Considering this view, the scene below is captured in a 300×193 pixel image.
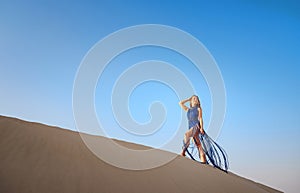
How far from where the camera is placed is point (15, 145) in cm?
690

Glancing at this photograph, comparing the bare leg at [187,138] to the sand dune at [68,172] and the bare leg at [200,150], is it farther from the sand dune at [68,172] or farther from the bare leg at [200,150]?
the sand dune at [68,172]

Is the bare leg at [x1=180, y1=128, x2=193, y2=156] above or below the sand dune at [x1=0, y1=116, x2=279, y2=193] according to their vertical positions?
above

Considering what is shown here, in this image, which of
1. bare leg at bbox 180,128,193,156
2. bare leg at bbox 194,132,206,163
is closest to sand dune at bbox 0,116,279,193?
bare leg at bbox 180,128,193,156

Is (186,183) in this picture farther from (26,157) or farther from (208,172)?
(26,157)

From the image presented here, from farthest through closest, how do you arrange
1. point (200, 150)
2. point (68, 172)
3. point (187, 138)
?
point (200, 150), point (187, 138), point (68, 172)

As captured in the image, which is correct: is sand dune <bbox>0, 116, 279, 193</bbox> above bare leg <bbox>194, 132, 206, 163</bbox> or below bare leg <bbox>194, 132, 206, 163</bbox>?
below

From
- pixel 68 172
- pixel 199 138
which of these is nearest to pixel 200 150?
pixel 199 138

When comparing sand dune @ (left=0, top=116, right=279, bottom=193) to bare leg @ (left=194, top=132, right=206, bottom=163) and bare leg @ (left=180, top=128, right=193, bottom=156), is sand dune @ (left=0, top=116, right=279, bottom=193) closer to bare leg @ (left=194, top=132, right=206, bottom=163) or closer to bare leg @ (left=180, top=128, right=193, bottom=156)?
bare leg @ (left=180, top=128, right=193, bottom=156)

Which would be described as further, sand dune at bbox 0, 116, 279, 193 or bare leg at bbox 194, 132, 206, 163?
bare leg at bbox 194, 132, 206, 163

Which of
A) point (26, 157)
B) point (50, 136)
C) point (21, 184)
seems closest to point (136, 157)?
point (50, 136)

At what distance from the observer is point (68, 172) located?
622 cm

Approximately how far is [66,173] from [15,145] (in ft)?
5.69

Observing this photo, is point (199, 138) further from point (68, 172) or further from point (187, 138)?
point (68, 172)

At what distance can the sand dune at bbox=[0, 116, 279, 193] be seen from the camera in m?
5.57
